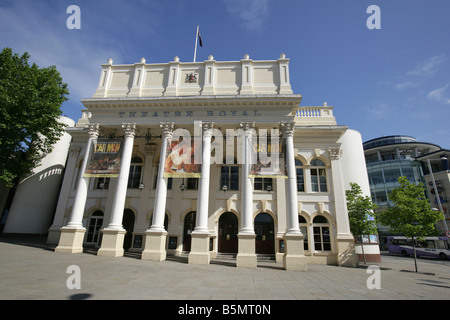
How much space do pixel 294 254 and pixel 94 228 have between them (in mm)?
14731

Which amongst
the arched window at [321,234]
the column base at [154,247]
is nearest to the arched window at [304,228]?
the arched window at [321,234]

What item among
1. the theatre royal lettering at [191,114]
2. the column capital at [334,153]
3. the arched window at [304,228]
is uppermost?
the theatre royal lettering at [191,114]

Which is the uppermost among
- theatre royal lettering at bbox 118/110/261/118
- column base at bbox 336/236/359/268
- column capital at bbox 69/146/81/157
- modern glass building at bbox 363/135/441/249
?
modern glass building at bbox 363/135/441/249

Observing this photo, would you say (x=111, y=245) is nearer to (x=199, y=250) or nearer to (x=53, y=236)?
(x=199, y=250)

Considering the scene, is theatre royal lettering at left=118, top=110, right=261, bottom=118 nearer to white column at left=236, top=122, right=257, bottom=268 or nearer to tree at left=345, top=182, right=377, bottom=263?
white column at left=236, top=122, right=257, bottom=268

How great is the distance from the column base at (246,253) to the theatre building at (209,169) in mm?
51

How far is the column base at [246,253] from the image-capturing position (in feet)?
38.9

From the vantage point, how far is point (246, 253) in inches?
474

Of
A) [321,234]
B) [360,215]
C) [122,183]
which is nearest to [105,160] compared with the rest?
[122,183]

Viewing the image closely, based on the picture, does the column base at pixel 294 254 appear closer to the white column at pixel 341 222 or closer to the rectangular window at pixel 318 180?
the white column at pixel 341 222

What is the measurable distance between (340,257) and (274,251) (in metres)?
4.07

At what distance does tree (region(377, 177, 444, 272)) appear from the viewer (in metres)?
13.5

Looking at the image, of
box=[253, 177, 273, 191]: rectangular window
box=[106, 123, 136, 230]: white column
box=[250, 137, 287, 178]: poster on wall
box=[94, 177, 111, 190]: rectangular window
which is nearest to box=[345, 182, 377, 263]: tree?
box=[253, 177, 273, 191]: rectangular window

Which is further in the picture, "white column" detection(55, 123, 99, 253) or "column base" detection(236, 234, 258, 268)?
"white column" detection(55, 123, 99, 253)
